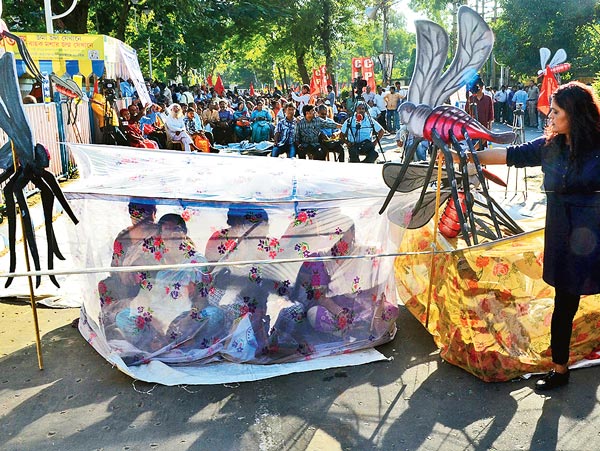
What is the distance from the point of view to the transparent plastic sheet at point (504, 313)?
3809 millimetres

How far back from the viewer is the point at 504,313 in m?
3.83

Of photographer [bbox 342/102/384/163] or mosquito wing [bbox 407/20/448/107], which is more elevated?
mosquito wing [bbox 407/20/448/107]

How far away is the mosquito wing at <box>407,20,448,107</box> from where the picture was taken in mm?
4008

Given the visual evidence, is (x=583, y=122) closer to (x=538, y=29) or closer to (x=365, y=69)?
(x=365, y=69)

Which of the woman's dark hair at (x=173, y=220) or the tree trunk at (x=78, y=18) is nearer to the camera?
the woman's dark hair at (x=173, y=220)

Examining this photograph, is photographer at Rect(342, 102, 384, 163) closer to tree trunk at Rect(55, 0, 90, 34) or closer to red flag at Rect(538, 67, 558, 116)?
red flag at Rect(538, 67, 558, 116)

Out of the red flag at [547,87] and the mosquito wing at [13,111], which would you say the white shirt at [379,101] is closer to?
the red flag at [547,87]

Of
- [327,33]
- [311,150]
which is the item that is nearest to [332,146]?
[311,150]

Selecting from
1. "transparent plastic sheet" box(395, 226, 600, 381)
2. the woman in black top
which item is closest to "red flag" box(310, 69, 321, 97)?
"transparent plastic sheet" box(395, 226, 600, 381)

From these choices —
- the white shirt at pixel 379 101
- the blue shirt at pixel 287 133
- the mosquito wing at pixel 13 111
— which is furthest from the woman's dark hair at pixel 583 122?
the white shirt at pixel 379 101

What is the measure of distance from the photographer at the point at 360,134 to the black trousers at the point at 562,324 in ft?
27.6

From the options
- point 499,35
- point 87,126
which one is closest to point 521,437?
point 87,126

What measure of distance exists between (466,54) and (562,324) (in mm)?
1752

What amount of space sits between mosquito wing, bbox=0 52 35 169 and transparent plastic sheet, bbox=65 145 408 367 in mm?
394
